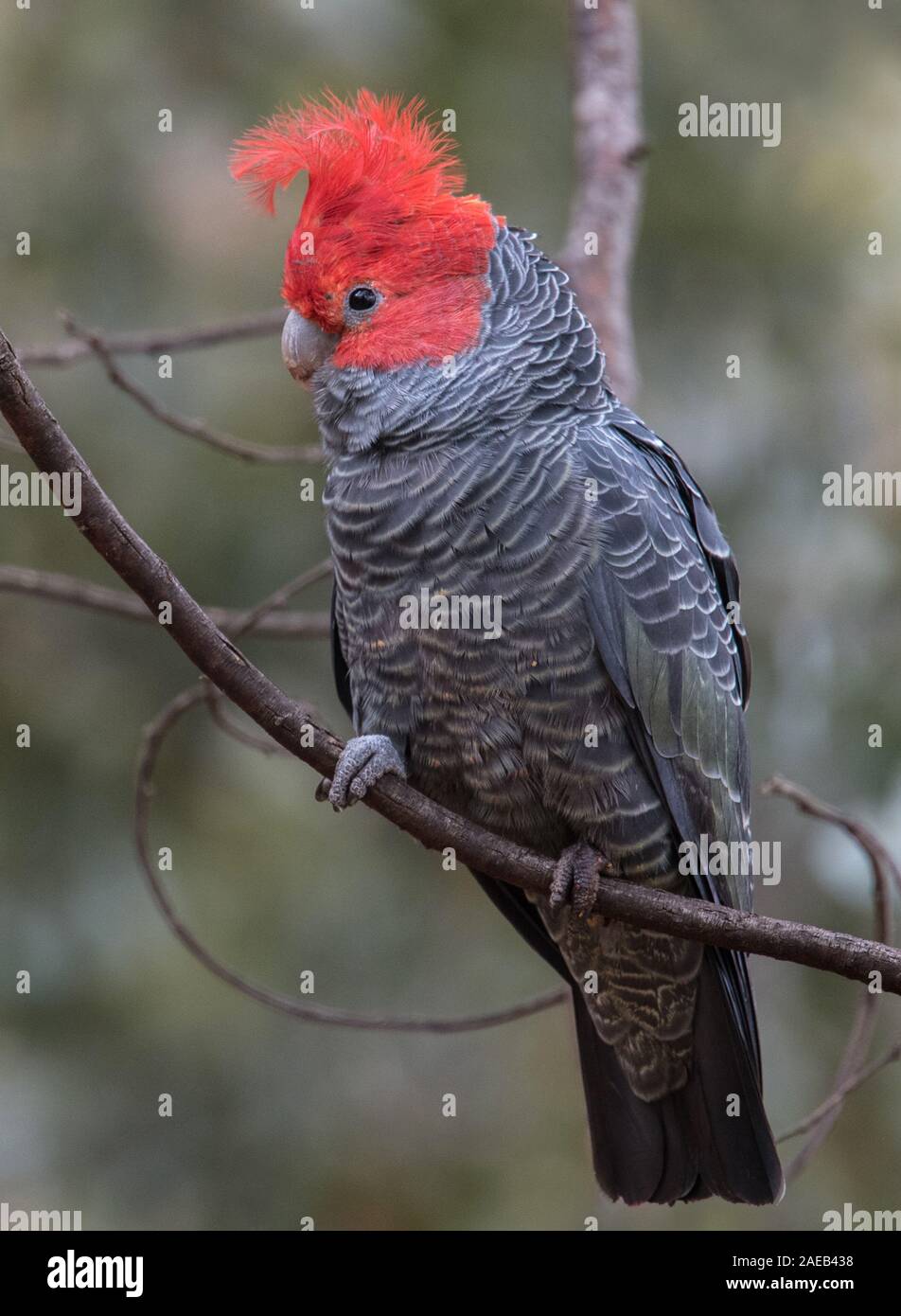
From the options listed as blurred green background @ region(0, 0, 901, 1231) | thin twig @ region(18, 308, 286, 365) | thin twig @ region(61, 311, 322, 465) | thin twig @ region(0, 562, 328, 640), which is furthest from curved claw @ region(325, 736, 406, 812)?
blurred green background @ region(0, 0, 901, 1231)

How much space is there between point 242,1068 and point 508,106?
4.96 meters

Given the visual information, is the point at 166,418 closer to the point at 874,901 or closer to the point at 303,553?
the point at 303,553

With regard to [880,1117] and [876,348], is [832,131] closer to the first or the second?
[876,348]

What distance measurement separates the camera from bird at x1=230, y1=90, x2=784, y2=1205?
152 inches

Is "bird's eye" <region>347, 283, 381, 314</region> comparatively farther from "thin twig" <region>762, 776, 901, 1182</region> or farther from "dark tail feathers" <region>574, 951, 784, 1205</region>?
"dark tail feathers" <region>574, 951, 784, 1205</region>

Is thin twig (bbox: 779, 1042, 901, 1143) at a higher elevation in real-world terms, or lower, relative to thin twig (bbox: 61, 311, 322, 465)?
lower

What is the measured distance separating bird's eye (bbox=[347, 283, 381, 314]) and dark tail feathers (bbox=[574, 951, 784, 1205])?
2.21m

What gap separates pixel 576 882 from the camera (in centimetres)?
379

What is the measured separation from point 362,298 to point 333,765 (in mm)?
1436

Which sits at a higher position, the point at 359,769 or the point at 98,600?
the point at 98,600

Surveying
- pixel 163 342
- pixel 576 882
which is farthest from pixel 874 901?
pixel 163 342

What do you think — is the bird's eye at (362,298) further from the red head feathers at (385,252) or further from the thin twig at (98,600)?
the thin twig at (98,600)

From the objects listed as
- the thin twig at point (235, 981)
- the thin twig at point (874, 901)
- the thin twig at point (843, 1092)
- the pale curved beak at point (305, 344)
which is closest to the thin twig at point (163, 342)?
the pale curved beak at point (305, 344)
